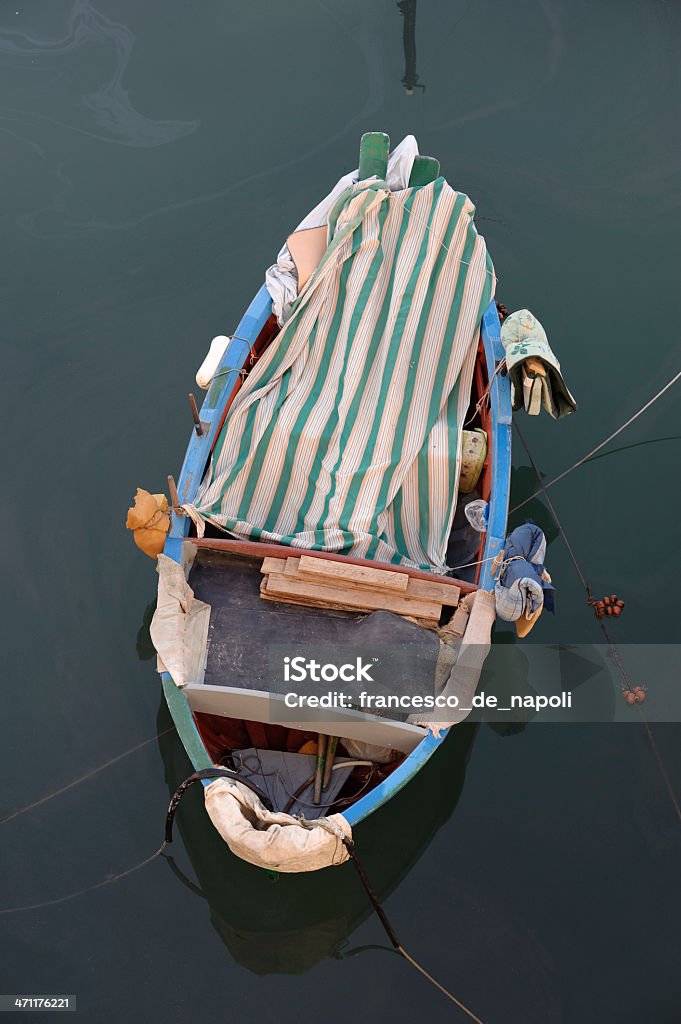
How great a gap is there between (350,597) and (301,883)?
260 cm

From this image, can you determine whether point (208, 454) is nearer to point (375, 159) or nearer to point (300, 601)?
point (300, 601)

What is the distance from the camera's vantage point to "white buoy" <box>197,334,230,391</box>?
8859 mm

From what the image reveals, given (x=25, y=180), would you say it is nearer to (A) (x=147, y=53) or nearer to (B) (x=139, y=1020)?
(A) (x=147, y=53)

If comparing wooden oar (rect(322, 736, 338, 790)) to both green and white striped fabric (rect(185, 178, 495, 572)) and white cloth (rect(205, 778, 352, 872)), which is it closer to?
white cloth (rect(205, 778, 352, 872))

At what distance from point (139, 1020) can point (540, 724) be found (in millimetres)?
4383

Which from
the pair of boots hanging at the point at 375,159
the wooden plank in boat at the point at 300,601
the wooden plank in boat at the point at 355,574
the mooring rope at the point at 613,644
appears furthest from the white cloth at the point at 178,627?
the pair of boots hanging at the point at 375,159

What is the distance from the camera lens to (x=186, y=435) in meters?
10.9

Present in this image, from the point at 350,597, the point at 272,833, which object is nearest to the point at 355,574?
the point at 350,597

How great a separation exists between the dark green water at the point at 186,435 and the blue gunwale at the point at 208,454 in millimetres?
1607

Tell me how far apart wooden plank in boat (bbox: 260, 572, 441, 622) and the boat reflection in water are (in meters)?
1.92

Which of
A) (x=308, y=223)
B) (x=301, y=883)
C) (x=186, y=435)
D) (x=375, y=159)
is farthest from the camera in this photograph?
(x=186, y=435)

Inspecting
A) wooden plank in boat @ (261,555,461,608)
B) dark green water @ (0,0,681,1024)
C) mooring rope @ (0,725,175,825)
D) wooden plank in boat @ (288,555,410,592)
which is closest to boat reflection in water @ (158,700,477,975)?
dark green water @ (0,0,681,1024)

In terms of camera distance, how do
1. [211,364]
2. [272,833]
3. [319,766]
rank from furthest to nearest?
[211,364] < [319,766] < [272,833]

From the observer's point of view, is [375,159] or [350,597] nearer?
[350,597]
